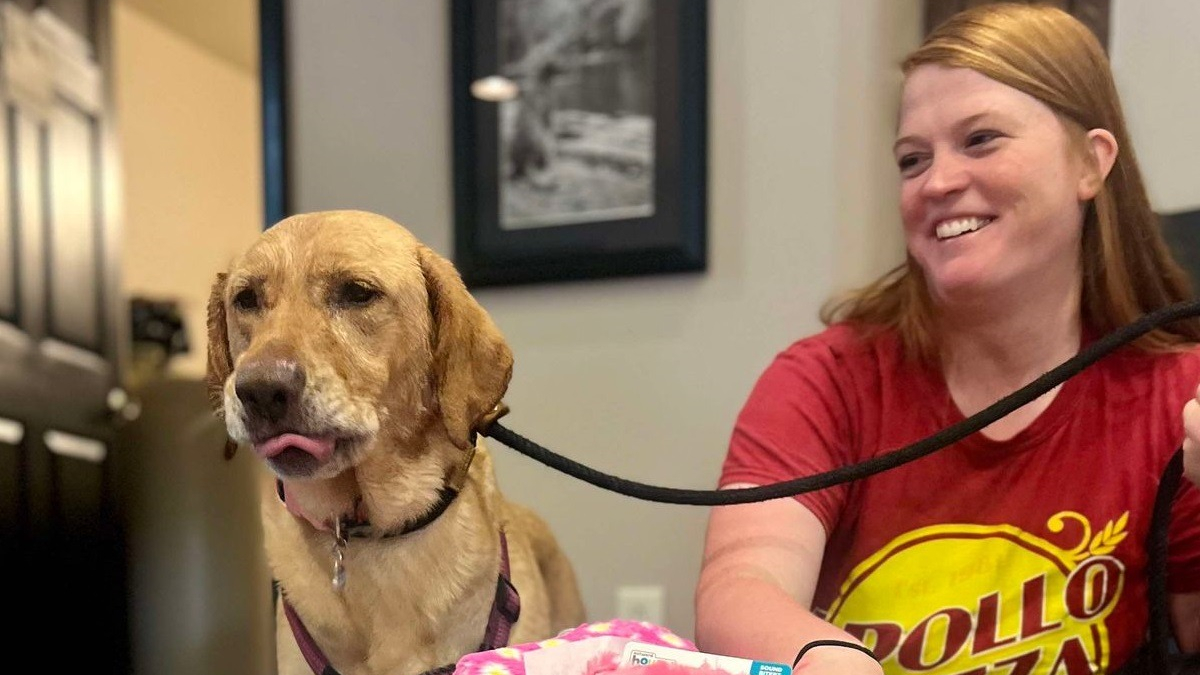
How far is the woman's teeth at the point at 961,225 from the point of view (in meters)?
0.95

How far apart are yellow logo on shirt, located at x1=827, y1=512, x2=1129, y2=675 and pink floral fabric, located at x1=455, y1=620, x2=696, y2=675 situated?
35 centimetres

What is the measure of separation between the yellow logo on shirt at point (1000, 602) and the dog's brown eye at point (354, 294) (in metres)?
0.61

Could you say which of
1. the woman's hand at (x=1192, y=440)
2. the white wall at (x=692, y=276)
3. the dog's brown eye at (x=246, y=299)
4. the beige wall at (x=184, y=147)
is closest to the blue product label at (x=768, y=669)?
the woman's hand at (x=1192, y=440)

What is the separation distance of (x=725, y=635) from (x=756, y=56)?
1002 mm

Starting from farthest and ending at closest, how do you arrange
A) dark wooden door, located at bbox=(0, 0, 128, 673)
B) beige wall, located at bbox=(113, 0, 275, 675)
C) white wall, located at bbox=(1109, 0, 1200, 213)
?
beige wall, located at bbox=(113, 0, 275, 675), dark wooden door, located at bbox=(0, 0, 128, 673), white wall, located at bbox=(1109, 0, 1200, 213)

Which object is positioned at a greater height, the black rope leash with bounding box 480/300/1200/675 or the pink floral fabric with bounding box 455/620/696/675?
the black rope leash with bounding box 480/300/1200/675

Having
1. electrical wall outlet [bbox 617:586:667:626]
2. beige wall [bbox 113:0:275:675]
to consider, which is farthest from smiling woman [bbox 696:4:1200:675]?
beige wall [bbox 113:0:275:675]

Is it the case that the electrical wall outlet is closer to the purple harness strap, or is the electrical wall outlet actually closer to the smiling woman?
the smiling woman

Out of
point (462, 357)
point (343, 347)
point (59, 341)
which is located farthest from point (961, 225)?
point (59, 341)

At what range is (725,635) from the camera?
83 cm

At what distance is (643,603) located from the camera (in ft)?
5.05

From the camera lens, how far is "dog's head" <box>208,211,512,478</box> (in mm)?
755

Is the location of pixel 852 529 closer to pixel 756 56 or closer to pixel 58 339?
pixel 756 56

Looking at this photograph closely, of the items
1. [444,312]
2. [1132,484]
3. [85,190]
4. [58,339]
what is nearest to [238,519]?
[58,339]
